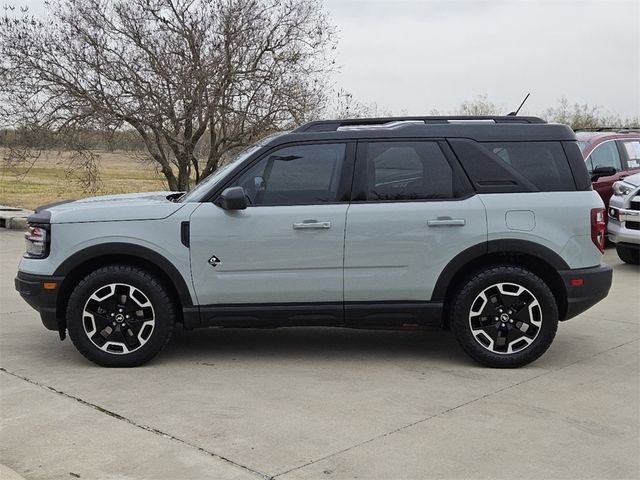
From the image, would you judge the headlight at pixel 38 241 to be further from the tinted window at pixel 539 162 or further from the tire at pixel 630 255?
the tire at pixel 630 255

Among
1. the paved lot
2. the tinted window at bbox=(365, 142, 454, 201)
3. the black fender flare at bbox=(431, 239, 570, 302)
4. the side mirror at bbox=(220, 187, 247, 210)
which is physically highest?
the tinted window at bbox=(365, 142, 454, 201)

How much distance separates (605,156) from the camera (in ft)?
42.2

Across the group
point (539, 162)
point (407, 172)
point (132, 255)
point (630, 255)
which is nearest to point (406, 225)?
point (407, 172)

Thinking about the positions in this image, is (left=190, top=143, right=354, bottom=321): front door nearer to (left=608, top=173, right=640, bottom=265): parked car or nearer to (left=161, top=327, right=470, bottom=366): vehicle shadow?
(left=161, top=327, right=470, bottom=366): vehicle shadow

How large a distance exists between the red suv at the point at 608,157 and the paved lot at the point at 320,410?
6229mm

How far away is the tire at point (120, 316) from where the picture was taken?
554 centimetres

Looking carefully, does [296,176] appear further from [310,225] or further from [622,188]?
[622,188]

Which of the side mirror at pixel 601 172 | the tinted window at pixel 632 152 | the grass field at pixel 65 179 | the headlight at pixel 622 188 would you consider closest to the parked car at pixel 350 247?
the headlight at pixel 622 188

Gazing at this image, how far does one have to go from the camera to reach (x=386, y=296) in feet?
18.4

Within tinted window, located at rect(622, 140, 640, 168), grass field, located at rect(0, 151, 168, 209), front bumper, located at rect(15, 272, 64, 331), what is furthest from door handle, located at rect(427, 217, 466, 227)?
grass field, located at rect(0, 151, 168, 209)

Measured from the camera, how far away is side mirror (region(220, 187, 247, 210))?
5.43 meters

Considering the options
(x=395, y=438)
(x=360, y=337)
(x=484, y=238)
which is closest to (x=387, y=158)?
(x=484, y=238)

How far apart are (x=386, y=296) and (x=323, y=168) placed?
1.07 metres

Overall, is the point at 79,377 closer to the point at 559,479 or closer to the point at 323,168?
the point at 323,168
